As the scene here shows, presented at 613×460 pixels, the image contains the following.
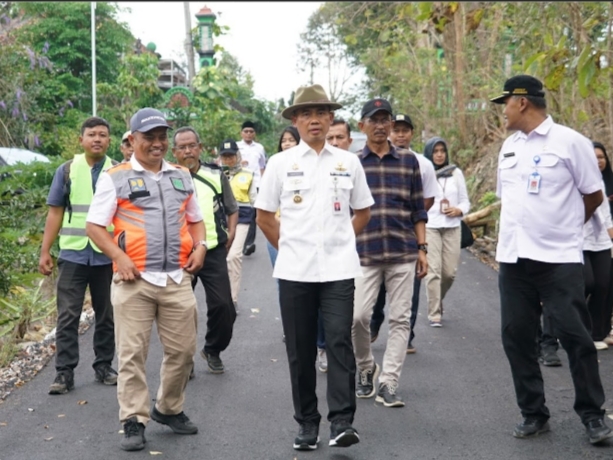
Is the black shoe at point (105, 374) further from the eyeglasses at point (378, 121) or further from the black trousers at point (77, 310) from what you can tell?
the eyeglasses at point (378, 121)

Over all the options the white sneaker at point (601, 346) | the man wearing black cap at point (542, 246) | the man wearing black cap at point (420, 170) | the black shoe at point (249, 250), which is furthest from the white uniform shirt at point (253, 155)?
the man wearing black cap at point (542, 246)

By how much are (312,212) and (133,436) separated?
5.92 ft

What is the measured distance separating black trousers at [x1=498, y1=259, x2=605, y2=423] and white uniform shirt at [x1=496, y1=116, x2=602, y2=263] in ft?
0.34

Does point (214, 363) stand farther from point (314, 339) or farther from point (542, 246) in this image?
point (542, 246)

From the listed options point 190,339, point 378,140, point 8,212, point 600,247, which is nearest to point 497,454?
point 190,339

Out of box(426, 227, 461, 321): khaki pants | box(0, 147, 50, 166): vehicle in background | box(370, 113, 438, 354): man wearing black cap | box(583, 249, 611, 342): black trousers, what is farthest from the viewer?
box(0, 147, 50, 166): vehicle in background

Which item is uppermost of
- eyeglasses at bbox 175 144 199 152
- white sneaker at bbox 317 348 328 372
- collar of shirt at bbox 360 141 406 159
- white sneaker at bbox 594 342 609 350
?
eyeglasses at bbox 175 144 199 152

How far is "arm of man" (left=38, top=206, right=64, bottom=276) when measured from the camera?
7.45 metres

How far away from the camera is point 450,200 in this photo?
1016 cm

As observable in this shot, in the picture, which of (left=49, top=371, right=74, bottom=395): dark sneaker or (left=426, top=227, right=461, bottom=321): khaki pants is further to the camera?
(left=426, top=227, right=461, bottom=321): khaki pants

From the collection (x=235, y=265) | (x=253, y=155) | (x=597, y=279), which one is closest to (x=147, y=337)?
(x=235, y=265)

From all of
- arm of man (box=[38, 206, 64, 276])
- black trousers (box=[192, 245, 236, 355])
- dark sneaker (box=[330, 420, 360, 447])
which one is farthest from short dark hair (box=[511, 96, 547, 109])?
arm of man (box=[38, 206, 64, 276])

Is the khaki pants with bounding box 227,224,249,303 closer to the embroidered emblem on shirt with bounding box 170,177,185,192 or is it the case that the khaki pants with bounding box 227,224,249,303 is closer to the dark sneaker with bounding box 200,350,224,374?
the dark sneaker with bounding box 200,350,224,374

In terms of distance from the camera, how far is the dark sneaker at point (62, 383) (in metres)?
7.45
